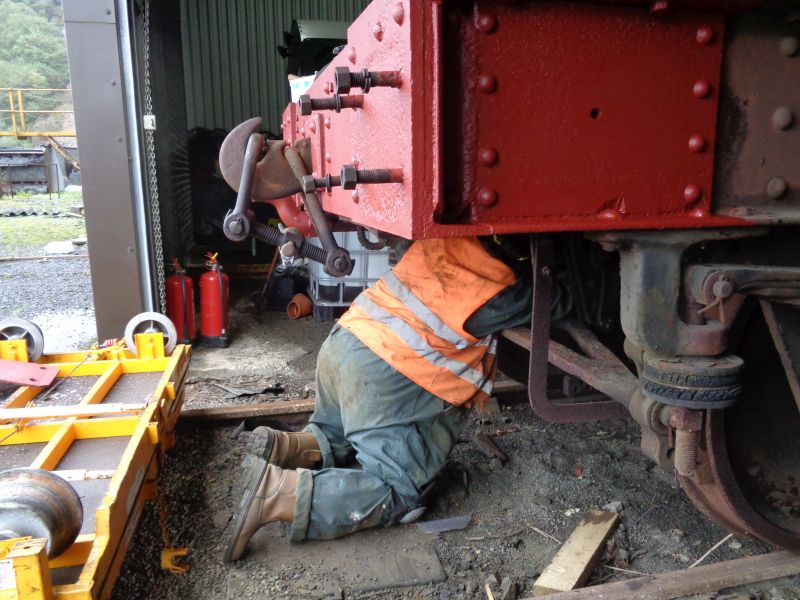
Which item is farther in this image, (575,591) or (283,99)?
(283,99)

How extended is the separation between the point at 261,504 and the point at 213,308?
11.3 feet

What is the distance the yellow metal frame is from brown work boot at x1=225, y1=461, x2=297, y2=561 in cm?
37

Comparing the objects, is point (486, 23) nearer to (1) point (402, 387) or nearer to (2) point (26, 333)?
(1) point (402, 387)

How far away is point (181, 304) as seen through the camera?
17.4 feet

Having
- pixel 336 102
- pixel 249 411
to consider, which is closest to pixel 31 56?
pixel 249 411

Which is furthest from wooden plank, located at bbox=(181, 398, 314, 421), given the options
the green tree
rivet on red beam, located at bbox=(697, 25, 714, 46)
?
the green tree

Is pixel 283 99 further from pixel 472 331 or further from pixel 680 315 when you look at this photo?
pixel 680 315

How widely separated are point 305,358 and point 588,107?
164 inches

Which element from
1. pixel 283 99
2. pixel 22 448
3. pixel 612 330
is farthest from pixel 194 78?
pixel 612 330

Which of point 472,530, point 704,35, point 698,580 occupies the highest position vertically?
point 704,35

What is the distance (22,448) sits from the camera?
8.44 ft

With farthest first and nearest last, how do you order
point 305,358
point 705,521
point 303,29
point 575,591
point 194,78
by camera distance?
point 194,78, point 303,29, point 305,358, point 705,521, point 575,591

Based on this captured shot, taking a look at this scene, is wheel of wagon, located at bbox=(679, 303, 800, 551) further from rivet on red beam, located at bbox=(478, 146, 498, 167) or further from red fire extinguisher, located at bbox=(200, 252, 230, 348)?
red fire extinguisher, located at bbox=(200, 252, 230, 348)

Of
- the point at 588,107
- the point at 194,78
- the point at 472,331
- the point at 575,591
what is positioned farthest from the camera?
the point at 194,78
